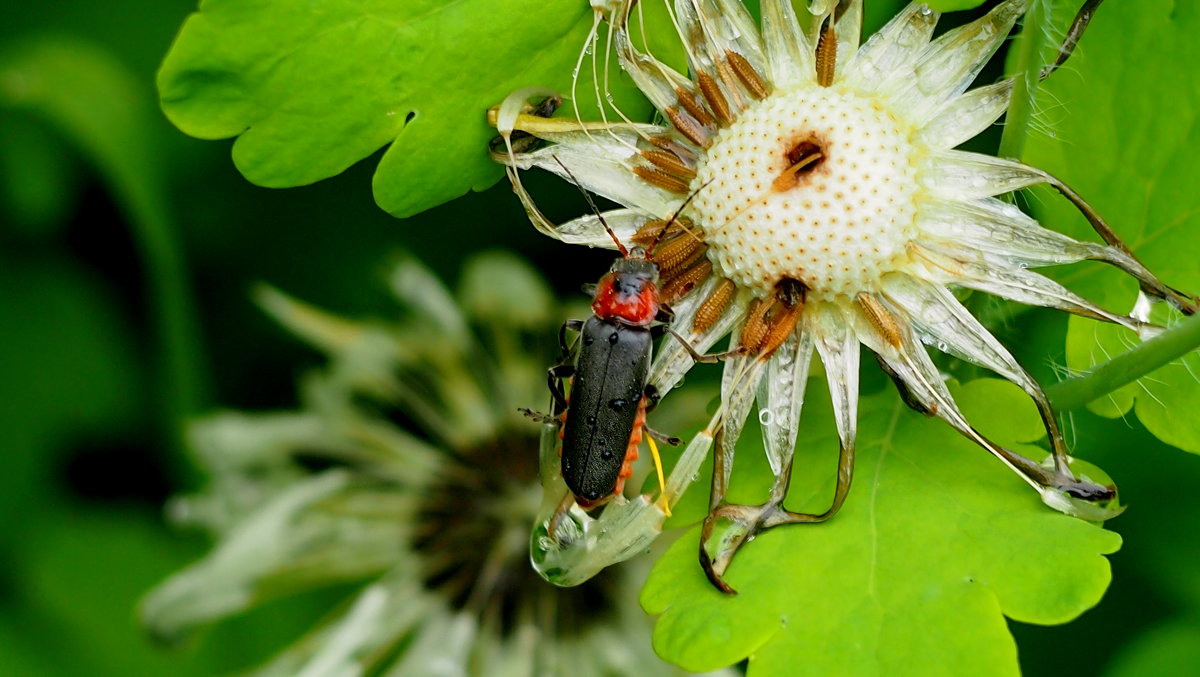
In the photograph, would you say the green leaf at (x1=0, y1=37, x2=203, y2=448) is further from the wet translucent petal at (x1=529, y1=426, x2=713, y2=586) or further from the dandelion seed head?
the dandelion seed head

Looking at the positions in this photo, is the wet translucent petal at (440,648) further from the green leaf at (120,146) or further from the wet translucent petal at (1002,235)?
the wet translucent petal at (1002,235)

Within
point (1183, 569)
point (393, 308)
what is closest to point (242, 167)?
point (393, 308)

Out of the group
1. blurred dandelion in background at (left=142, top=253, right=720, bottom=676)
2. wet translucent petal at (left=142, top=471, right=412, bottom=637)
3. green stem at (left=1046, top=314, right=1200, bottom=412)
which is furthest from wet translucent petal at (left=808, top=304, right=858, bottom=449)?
wet translucent petal at (left=142, top=471, right=412, bottom=637)

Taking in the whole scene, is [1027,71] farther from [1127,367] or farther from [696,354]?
[696,354]

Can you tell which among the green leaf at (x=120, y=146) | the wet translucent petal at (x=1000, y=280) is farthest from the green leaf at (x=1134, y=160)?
the green leaf at (x=120, y=146)

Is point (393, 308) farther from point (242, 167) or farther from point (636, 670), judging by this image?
point (242, 167)

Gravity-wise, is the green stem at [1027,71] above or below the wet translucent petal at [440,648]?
above
